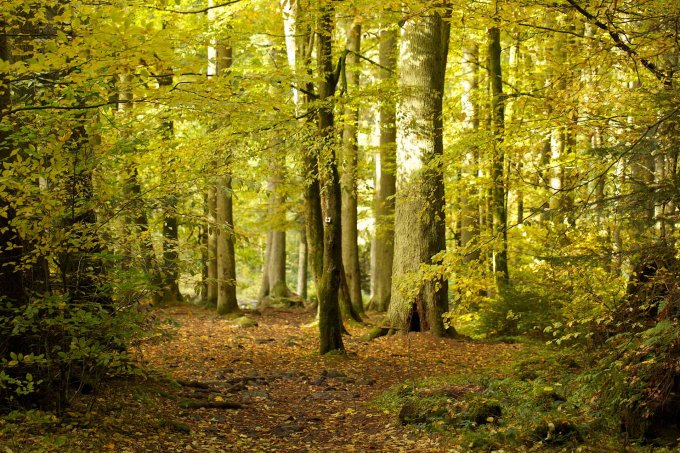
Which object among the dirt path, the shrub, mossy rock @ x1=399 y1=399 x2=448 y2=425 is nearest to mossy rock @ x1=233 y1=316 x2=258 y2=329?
the dirt path

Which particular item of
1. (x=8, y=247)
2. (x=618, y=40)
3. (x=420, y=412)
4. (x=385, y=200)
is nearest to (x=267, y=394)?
(x=420, y=412)

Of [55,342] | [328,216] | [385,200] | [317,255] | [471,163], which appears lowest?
[55,342]

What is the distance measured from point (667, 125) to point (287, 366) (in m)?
6.63

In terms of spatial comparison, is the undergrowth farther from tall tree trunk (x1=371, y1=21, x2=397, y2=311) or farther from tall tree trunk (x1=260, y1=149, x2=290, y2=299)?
tall tree trunk (x1=260, y1=149, x2=290, y2=299)

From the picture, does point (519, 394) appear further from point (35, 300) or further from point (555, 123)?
point (35, 300)

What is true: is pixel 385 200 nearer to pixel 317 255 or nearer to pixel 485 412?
pixel 317 255

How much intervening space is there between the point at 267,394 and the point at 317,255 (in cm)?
350

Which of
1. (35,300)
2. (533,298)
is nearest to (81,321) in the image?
(35,300)

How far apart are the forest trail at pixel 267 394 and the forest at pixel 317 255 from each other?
5 cm

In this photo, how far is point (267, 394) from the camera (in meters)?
8.49

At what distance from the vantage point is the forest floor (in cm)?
579

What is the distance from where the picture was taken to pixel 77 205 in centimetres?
573

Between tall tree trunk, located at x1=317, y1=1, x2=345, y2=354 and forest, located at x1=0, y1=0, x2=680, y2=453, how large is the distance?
4 centimetres

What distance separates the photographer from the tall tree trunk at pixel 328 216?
10086 mm
